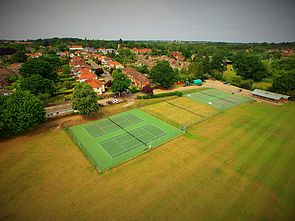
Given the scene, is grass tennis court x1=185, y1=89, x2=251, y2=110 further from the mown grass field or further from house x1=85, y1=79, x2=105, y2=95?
house x1=85, y1=79, x2=105, y2=95

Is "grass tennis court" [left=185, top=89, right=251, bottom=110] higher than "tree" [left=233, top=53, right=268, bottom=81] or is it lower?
lower

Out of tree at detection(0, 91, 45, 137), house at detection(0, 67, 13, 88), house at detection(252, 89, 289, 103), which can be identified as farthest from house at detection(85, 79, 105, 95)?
house at detection(252, 89, 289, 103)

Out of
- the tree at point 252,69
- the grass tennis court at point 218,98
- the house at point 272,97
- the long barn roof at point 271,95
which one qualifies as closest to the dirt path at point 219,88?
the long barn roof at point 271,95

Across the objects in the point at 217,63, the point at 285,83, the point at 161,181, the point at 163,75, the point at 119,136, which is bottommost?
the point at 119,136

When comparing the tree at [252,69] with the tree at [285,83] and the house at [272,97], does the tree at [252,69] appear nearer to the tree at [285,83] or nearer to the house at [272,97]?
the tree at [285,83]

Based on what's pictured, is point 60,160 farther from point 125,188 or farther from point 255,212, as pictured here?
point 255,212

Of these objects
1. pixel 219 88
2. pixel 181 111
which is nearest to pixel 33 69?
pixel 181 111

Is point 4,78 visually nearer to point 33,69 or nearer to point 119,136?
point 33,69
